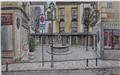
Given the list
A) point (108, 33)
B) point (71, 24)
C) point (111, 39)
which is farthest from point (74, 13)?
point (111, 39)

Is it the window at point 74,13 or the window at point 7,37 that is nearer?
the window at point 7,37

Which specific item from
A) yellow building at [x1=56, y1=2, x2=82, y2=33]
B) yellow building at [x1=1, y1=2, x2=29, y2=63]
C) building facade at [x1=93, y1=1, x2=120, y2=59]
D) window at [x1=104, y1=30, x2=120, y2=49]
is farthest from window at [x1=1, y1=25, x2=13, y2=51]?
window at [x1=104, y1=30, x2=120, y2=49]

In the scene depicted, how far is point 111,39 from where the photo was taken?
5.51 meters

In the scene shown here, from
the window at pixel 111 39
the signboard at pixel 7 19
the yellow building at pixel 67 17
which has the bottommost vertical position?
the window at pixel 111 39

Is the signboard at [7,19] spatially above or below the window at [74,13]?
below

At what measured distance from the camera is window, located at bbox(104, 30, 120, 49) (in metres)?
5.07

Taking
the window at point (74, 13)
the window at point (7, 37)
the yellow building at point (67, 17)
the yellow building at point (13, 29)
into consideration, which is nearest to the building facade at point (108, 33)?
the yellow building at point (67, 17)

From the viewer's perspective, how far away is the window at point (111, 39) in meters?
5.07

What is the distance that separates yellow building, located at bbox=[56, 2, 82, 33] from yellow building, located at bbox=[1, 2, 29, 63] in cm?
342

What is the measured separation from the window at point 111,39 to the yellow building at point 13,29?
221 inches

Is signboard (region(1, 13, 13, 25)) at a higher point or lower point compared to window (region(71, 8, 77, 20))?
lower

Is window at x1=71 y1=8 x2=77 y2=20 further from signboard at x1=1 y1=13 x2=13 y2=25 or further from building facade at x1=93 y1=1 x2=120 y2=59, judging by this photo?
signboard at x1=1 y1=13 x2=13 y2=25

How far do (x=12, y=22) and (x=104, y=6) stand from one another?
6011mm

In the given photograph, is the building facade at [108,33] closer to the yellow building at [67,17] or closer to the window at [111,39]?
the window at [111,39]
